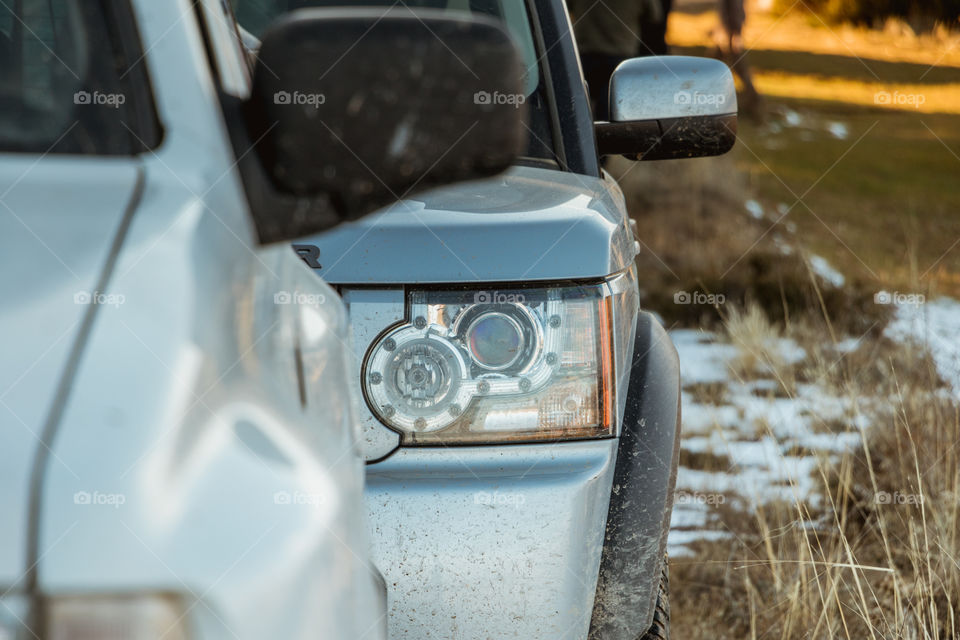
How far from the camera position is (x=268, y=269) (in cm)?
112

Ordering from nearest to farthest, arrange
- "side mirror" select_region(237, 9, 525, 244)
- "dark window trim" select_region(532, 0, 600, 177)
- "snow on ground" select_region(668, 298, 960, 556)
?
"side mirror" select_region(237, 9, 525, 244), "dark window trim" select_region(532, 0, 600, 177), "snow on ground" select_region(668, 298, 960, 556)

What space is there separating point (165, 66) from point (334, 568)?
1.95 ft

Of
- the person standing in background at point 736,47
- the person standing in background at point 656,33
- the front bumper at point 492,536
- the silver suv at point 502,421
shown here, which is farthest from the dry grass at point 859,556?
the person standing in background at point 736,47

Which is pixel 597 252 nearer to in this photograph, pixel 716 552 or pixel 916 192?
pixel 716 552

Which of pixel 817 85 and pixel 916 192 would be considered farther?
pixel 817 85

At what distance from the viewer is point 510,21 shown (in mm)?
2578

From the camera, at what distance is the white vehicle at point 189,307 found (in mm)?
746

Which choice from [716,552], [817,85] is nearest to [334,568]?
[716,552]

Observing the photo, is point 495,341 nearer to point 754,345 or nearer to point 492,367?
point 492,367

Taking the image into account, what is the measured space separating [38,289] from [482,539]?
36.1 inches

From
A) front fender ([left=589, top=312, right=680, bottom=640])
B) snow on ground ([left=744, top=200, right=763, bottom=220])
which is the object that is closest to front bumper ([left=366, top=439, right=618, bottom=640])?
front fender ([left=589, top=312, right=680, bottom=640])

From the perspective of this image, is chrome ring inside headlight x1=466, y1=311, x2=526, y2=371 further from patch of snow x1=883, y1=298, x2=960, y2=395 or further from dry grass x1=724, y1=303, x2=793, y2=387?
patch of snow x1=883, y1=298, x2=960, y2=395

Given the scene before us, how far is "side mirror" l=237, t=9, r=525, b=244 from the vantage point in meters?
1.08

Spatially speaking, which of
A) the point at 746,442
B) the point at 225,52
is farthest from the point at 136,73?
the point at 746,442
